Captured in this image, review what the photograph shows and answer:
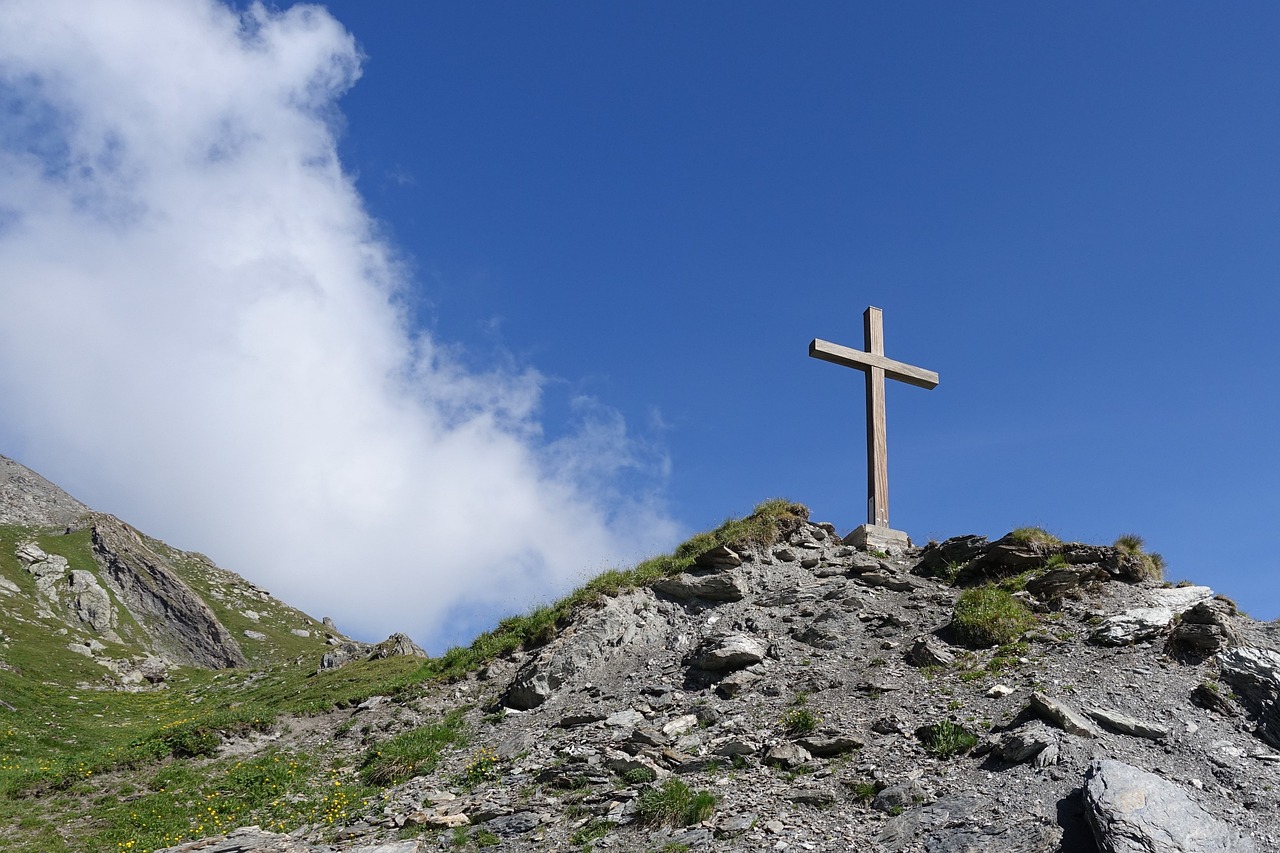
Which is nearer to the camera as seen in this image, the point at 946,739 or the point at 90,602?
the point at 946,739

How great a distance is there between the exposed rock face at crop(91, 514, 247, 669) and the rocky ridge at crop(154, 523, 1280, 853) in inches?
1917

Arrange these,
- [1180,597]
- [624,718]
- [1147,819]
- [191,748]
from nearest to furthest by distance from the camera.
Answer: [1147,819], [624,718], [1180,597], [191,748]

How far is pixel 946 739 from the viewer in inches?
480

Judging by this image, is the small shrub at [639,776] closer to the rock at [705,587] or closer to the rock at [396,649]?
the rock at [705,587]

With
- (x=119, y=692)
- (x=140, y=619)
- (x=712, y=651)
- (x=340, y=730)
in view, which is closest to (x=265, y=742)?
(x=340, y=730)

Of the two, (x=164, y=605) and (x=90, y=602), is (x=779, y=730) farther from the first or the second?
(x=164, y=605)

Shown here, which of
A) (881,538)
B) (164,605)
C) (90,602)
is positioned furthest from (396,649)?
(164,605)

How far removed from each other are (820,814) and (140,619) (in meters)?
65.3

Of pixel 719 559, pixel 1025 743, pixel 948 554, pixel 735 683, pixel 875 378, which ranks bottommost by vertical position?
pixel 1025 743

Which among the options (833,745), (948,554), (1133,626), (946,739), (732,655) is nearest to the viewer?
(946,739)

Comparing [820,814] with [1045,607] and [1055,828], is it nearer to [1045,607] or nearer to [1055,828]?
[1055,828]

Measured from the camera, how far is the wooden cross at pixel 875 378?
2167cm

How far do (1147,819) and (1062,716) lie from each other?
281cm

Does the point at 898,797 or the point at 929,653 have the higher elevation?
the point at 929,653
